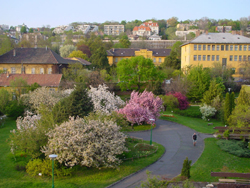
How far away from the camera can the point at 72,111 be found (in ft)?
72.2

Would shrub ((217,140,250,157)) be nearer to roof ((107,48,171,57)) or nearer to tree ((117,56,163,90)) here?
tree ((117,56,163,90))

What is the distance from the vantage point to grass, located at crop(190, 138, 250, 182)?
15.4 metres

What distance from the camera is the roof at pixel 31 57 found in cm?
5006

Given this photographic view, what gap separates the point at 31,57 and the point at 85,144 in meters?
40.7

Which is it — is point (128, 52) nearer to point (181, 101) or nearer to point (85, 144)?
point (181, 101)

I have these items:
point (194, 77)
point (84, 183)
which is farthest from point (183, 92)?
point (84, 183)

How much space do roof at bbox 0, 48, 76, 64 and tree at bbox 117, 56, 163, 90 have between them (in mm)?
13951

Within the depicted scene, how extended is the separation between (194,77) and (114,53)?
4130 cm

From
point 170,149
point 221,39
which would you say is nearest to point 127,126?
point 170,149

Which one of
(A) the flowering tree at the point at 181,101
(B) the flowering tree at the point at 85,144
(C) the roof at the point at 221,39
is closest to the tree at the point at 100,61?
(C) the roof at the point at 221,39

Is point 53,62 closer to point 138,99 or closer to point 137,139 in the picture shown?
point 138,99

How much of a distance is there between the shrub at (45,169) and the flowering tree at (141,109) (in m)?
12.3

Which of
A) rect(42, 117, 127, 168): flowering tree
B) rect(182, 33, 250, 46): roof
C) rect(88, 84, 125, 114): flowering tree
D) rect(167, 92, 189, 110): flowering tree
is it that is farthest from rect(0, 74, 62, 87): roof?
rect(182, 33, 250, 46): roof

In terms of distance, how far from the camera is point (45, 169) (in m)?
15.5
